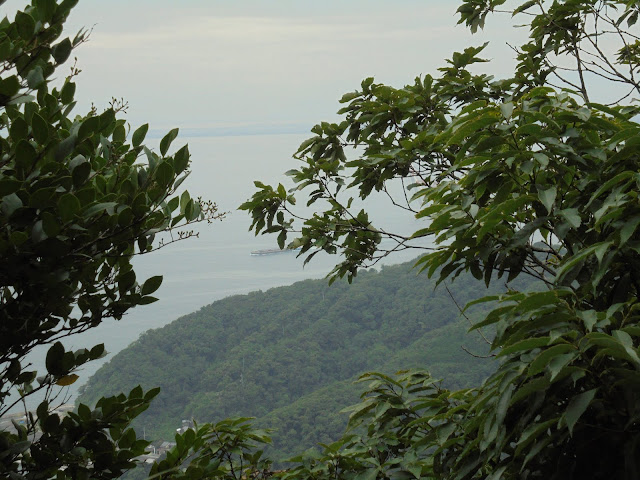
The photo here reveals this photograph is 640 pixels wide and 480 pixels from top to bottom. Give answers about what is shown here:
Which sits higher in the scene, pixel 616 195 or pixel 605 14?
pixel 605 14

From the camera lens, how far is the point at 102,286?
4.57 feet

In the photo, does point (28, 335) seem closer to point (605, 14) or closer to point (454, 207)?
point (454, 207)

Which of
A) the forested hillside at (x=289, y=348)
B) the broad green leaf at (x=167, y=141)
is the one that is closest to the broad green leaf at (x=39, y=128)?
the broad green leaf at (x=167, y=141)

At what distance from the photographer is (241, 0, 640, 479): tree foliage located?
1.08 metres

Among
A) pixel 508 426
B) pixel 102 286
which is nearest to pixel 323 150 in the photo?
pixel 102 286

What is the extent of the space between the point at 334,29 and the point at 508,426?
369 centimetres

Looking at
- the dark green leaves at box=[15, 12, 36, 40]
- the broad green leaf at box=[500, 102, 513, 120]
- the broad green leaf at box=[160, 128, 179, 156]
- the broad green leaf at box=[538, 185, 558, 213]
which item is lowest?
the broad green leaf at box=[538, 185, 558, 213]

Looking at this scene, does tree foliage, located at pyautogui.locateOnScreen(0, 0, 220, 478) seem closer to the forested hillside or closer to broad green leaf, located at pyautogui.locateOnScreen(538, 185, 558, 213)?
broad green leaf, located at pyautogui.locateOnScreen(538, 185, 558, 213)

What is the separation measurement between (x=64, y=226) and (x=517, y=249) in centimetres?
110

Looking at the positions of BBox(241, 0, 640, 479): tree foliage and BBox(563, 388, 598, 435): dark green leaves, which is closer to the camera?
BBox(563, 388, 598, 435): dark green leaves

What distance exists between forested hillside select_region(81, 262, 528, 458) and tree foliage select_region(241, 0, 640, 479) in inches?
213

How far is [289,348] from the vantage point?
11.7 m

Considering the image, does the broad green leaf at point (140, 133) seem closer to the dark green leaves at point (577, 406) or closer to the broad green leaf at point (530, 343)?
the broad green leaf at point (530, 343)

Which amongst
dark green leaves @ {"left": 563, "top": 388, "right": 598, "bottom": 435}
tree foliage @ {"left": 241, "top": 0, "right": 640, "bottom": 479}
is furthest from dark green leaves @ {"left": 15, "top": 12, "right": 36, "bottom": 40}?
dark green leaves @ {"left": 563, "top": 388, "right": 598, "bottom": 435}
